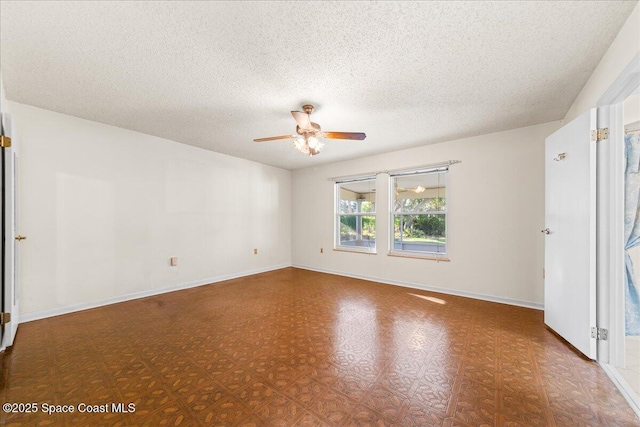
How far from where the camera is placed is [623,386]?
66.9 inches

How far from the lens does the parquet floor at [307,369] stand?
148 cm

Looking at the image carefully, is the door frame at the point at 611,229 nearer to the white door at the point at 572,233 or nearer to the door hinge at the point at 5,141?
the white door at the point at 572,233

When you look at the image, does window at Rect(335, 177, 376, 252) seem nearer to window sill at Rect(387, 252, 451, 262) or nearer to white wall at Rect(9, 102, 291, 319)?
window sill at Rect(387, 252, 451, 262)

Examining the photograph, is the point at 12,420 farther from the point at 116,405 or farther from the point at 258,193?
the point at 258,193

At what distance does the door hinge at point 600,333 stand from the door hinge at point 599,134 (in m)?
1.55

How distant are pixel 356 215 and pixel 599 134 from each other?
3.79m

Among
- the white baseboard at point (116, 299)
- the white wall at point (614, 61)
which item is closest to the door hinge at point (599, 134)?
the white wall at point (614, 61)

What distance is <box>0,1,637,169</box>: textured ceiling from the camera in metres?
1.57

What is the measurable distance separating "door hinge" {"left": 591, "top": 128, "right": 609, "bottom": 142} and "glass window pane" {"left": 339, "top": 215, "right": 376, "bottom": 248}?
335 centimetres

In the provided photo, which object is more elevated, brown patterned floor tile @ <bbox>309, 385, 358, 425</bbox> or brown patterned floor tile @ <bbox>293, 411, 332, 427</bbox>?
brown patterned floor tile @ <bbox>293, 411, 332, 427</bbox>

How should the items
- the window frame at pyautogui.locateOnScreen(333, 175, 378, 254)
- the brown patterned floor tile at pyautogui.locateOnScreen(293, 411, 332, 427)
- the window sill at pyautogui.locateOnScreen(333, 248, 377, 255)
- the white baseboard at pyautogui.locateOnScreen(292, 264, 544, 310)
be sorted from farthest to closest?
the window frame at pyautogui.locateOnScreen(333, 175, 378, 254) < the window sill at pyautogui.locateOnScreen(333, 248, 377, 255) < the white baseboard at pyautogui.locateOnScreen(292, 264, 544, 310) < the brown patterned floor tile at pyautogui.locateOnScreen(293, 411, 332, 427)

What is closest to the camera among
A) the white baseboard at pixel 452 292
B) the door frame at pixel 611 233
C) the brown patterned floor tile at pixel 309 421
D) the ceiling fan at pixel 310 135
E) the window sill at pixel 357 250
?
the brown patterned floor tile at pixel 309 421

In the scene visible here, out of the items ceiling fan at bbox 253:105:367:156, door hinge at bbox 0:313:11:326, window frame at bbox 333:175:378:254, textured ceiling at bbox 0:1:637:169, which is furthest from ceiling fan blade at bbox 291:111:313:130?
door hinge at bbox 0:313:11:326

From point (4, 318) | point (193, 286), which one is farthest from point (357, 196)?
point (4, 318)
